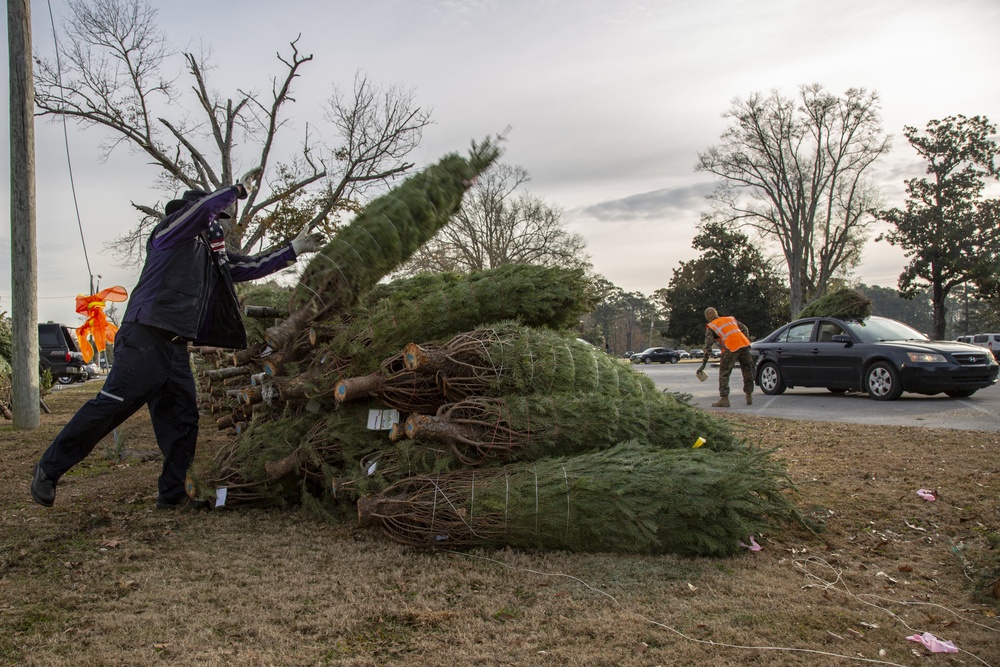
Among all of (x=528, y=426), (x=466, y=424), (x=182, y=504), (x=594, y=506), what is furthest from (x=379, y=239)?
(x=594, y=506)

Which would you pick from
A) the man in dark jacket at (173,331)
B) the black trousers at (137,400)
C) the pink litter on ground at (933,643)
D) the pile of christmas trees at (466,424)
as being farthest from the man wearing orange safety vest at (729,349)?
the pink litter on ground at (933,643)

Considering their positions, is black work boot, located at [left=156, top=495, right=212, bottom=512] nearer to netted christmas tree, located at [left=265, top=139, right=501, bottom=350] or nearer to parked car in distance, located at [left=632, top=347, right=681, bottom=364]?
netted christmas tree, located at [left=265, top=139, right=501, bottom=350]

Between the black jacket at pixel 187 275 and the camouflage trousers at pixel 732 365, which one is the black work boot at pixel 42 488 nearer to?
the black jacket at pixel 187 275

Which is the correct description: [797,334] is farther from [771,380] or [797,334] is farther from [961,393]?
[961,393]

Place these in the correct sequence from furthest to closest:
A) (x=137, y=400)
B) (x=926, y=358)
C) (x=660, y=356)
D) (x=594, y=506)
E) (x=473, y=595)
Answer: (x=660, y=356) → (x=926, y=358) → (x=137, y=400) → (x=594, y=506) → (x=473, y=595)

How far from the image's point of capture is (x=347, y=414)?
4406 millimetres

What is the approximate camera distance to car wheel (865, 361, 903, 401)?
10.4 metres

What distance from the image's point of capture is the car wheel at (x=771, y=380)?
40.7 feet

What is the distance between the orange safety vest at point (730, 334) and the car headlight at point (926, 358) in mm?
2385

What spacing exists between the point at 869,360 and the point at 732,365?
2104 millimetres

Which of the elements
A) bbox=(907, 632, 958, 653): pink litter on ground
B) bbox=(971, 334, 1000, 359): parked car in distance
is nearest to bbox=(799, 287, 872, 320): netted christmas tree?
bbox=(907, 632, 958, 653): pink litter on ground

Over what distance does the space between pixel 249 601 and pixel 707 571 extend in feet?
6.66

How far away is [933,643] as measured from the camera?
7.70ft

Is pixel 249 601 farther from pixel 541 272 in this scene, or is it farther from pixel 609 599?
pixel 541 272
